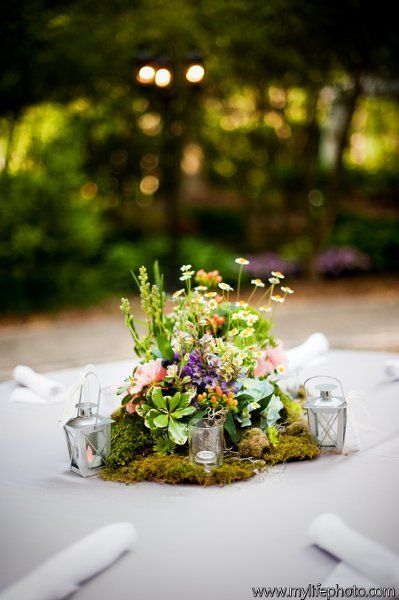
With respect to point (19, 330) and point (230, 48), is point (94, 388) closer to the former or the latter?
point (19, 330)

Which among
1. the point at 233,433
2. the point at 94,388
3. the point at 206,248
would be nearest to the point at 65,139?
the point at 206,248

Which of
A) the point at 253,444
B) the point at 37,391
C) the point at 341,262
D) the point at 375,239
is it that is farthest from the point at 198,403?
the point at 375,239

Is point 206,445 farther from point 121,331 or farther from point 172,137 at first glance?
point 172,137

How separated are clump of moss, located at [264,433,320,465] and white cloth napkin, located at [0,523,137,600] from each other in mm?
575

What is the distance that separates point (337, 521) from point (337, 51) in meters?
7.42

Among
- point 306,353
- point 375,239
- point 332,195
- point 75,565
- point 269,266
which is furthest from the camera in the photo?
point 375,239

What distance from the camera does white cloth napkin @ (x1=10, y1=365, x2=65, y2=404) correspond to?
2.60 m

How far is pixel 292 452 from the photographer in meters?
2.00

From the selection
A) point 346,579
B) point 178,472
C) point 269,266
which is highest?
point 269,266

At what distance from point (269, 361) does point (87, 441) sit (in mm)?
681

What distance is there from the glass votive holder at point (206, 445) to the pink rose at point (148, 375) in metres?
0.24

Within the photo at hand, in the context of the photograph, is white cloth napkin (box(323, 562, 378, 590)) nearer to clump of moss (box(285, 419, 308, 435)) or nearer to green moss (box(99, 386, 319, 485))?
green moss (box(99, 386, 319, 485))

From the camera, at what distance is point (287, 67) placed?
913 cm

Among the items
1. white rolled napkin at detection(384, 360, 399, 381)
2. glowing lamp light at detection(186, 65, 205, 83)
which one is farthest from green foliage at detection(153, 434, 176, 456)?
glowing lamp light at detection(186, 65, 205, 83)
